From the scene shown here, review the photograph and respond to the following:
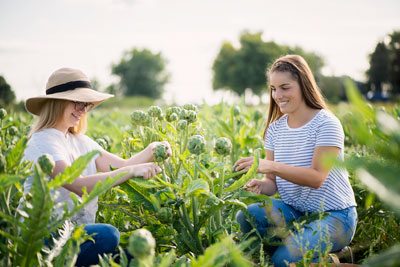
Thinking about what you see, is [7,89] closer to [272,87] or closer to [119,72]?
[272,87]

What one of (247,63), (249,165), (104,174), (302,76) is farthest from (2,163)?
(247,63)

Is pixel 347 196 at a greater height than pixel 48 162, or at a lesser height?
lesser

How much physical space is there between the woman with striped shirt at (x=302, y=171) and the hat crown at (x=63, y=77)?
1.06 metres

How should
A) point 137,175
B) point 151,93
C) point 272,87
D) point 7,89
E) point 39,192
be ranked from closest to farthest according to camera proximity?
1. point 39,192
2. point 137,175
3. point 272,87
4. point 7,89
5. point 151,93

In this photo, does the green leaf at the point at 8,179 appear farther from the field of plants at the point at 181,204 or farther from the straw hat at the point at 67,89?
the straw hat at the point at 67,89

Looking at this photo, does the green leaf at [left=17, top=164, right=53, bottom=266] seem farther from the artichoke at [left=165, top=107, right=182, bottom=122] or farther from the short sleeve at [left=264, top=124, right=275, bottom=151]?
the short sleeve at [left=264, top=124, right=275, bottom=151]

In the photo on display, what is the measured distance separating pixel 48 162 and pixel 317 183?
1.39m

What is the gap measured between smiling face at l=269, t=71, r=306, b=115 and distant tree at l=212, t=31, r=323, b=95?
34.2 m

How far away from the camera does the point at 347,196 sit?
2152 mm

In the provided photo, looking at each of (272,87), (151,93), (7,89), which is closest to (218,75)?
(151,93)

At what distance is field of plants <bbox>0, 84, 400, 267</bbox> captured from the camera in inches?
29.4

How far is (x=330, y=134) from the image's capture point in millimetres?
2082

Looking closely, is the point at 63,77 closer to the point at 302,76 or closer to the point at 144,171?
the point at 144,171

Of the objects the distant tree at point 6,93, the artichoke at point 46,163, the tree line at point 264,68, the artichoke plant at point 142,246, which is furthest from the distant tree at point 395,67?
the artichoke plant at point 142,246
